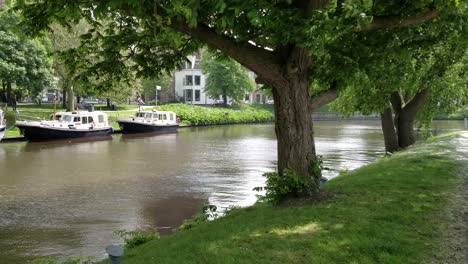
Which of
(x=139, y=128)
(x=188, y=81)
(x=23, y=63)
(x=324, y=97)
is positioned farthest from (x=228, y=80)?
(x=324, y=97)

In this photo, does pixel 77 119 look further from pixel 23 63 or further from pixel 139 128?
pixel 139 128

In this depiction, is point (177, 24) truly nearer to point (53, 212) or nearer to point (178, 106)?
point (53, 212)

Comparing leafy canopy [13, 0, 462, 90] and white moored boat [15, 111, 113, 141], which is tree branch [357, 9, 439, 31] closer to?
leafy canopy [13, 0, 462, 90]

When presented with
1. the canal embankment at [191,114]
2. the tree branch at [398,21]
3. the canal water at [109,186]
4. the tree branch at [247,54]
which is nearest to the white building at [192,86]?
the canal embankment at [191,114]

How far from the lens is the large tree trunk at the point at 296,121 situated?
9.16 m

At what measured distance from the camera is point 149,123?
1837 inches

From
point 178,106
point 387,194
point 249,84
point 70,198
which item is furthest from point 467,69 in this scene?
point 249,84

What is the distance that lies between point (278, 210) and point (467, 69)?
13.3m

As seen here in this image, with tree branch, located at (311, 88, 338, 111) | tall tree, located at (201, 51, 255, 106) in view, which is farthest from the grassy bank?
tall tree, located at (201, 51, 255, 106)

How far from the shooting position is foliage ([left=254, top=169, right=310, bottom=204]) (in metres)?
9.12

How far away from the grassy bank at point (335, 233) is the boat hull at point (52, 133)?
2753cm

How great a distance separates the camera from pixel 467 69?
18.8 metres

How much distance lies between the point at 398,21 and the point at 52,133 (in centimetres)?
3149

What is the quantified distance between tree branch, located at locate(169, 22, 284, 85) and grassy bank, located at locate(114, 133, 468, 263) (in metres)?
2.61
